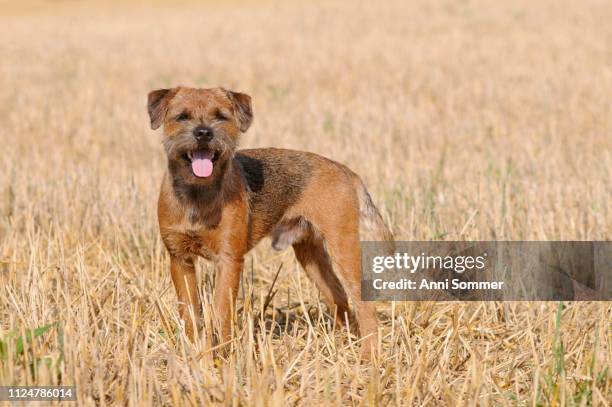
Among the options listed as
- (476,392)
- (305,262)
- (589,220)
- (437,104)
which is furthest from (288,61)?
(476,392)

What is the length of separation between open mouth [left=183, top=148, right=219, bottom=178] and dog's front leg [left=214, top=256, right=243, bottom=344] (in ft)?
1.84

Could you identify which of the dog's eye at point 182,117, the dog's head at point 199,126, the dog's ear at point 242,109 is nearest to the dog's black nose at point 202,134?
the dog's head at point 199,126

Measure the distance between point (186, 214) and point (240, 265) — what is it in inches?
17.8

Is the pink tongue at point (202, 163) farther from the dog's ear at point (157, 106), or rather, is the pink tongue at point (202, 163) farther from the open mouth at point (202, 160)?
the dog's ear at point (157, 106)

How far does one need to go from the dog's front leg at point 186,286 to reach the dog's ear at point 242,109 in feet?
2.98

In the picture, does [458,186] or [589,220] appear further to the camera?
[458,186]

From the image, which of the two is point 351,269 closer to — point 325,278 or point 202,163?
point 325,278

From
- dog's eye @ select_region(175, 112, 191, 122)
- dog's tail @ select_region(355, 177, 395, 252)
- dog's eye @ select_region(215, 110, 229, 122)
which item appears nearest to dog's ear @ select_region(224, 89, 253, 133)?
dog's eye @ select_region(215, 110, 229, 122)

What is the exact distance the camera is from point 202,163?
475 centimetres

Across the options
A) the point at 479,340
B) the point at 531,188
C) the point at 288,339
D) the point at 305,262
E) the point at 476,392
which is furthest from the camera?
the point at 531,188

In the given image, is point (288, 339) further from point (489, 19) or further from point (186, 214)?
point (489, 19)

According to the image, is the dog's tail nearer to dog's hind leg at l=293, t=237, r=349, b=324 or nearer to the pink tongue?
dog's hind leg at l=293, t=237, r=349, b=324

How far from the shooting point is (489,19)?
25531 mm

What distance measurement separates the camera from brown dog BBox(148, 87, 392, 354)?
4.85 meters
